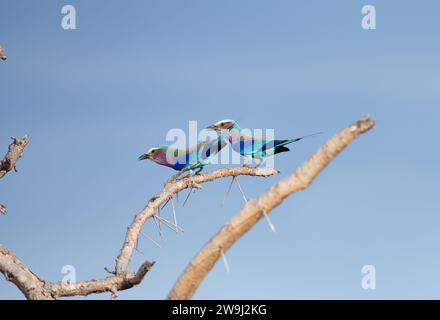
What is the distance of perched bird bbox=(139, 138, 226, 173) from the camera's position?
10.7m

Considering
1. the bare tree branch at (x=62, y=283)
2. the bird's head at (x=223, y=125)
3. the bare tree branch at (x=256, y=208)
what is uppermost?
the bird's head at (x=223, y=125)

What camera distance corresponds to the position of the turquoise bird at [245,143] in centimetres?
1025

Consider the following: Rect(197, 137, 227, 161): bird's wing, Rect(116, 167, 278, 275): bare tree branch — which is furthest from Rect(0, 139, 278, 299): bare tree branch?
Rect(197, 137, 227, 161): bird's wing

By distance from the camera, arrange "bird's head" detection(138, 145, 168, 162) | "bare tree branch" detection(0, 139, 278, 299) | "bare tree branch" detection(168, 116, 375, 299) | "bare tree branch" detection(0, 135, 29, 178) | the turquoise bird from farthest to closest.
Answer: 1. "bird's head" detection(138, 145, 168, 162)
2. "bare tree branch" detection(0, 135, 29, 178)
3. the turquoise bird
4. "bare tree branch" detection(0, 139, 278, 299)
5. "bare tree branch" detection(168, 116, 375, 299)

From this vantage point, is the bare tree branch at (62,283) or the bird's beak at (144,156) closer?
the bare tree branch at (62,283)

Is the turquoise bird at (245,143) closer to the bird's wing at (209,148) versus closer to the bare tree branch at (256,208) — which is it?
the bird's wing at (209,148)

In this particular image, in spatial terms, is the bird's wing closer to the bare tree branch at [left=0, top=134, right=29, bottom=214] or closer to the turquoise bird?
the turquoise bird

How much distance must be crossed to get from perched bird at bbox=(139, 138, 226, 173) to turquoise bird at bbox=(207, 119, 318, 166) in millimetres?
182

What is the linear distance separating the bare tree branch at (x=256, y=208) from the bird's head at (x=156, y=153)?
5.04 m

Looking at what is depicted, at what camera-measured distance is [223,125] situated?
10656 mm

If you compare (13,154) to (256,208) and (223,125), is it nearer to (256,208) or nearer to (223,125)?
(223,125)

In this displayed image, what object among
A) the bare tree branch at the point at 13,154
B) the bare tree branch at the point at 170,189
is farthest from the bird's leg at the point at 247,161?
the bare tree branch at the point at 13,154

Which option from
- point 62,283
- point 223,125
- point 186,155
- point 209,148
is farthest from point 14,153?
point 223,125

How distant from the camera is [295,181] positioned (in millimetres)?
5824
